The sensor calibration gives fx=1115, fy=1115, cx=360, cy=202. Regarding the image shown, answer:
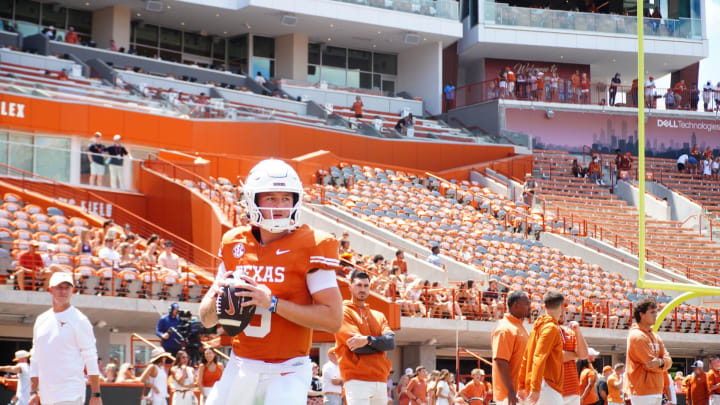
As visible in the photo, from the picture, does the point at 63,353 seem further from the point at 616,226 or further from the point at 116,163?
the point at 616,226

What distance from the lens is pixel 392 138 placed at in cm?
3938

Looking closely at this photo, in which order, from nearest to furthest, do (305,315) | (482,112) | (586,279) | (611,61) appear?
(305,315) < (586,279) < (482,112) < (611,61)

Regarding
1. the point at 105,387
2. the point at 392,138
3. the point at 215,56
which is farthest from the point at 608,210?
the point at 105,387

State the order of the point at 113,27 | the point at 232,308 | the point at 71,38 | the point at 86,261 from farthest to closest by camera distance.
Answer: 1. the point at 113,27
2. the point at 71,38
3. the point at 86,261
4. the point at 232,308

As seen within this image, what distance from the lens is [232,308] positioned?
17.4 ft

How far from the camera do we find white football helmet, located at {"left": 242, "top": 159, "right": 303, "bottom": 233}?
18.1 feet

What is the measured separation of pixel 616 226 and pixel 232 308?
108 ft

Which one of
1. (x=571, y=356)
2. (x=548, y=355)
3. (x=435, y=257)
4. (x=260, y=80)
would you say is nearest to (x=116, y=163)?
(x=435, y=257)

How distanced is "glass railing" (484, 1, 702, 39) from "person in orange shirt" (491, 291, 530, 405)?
3853 centimetres

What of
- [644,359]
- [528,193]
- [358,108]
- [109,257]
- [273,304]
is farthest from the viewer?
[358,108]

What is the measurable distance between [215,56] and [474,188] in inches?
603

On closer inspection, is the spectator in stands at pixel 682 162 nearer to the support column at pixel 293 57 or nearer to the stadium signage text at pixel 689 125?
the stadium signage text at pixel 689 125

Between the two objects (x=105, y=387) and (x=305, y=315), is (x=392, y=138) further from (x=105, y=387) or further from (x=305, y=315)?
(x=305, y=315)

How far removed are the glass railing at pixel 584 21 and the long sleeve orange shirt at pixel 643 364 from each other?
37.9 meters
